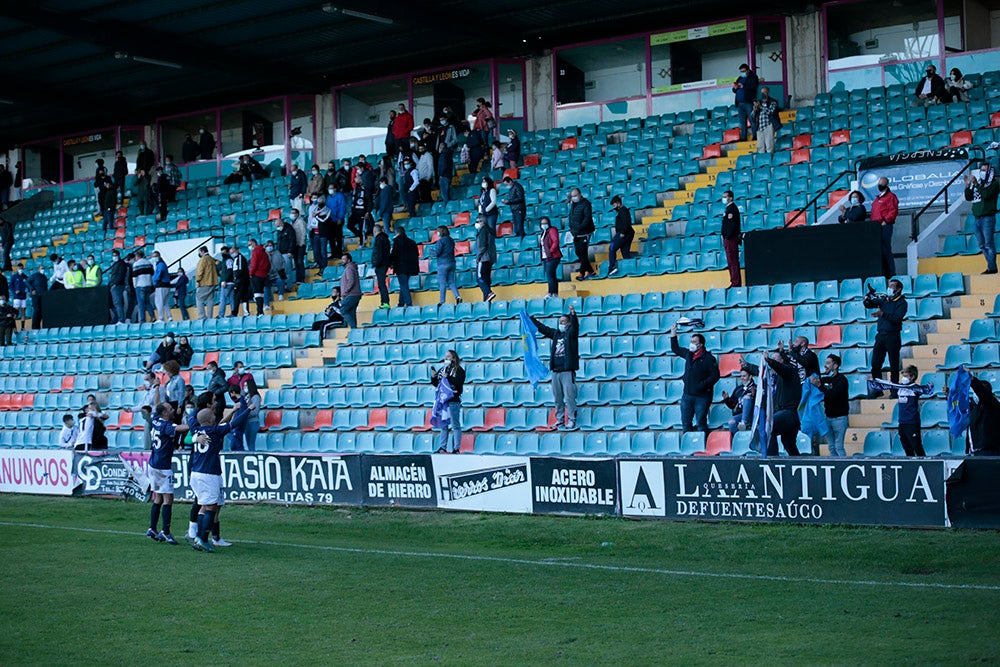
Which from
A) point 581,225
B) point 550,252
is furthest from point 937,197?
point 550,252

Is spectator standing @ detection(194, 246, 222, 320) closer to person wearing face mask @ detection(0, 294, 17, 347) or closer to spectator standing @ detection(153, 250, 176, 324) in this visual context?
spectator standing @ detection(153, 250, 176, 324)

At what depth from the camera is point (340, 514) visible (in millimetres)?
18156

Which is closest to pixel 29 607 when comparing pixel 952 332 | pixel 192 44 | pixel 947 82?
pixel 952 332

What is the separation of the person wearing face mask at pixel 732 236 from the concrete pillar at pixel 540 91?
12371 mm

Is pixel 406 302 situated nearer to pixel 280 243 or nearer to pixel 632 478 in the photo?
pixel 280 243

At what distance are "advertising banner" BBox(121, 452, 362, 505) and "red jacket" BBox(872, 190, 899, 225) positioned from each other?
8.53 metres

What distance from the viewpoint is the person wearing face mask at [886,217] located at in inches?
767

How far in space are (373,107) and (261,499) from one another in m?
19.1

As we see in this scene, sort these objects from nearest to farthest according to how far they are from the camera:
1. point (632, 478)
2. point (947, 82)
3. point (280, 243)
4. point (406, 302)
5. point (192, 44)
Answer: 1. point (632, 478)
2. point (406, 302)
3. point (947, 82)
4. point (280, 243)
5. point (192, 44)

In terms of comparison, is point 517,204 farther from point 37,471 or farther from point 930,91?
→ point 37,471

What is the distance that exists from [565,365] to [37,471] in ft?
32.0

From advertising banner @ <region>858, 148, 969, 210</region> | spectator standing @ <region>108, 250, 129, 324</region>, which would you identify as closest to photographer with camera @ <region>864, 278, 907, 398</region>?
advertising banner @ <region>858, 148, 969, 210</region>

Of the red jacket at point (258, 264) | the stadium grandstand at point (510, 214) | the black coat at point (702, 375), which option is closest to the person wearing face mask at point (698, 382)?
the black coat at point (702, 375)

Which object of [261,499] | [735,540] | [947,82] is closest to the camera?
[735,540]
